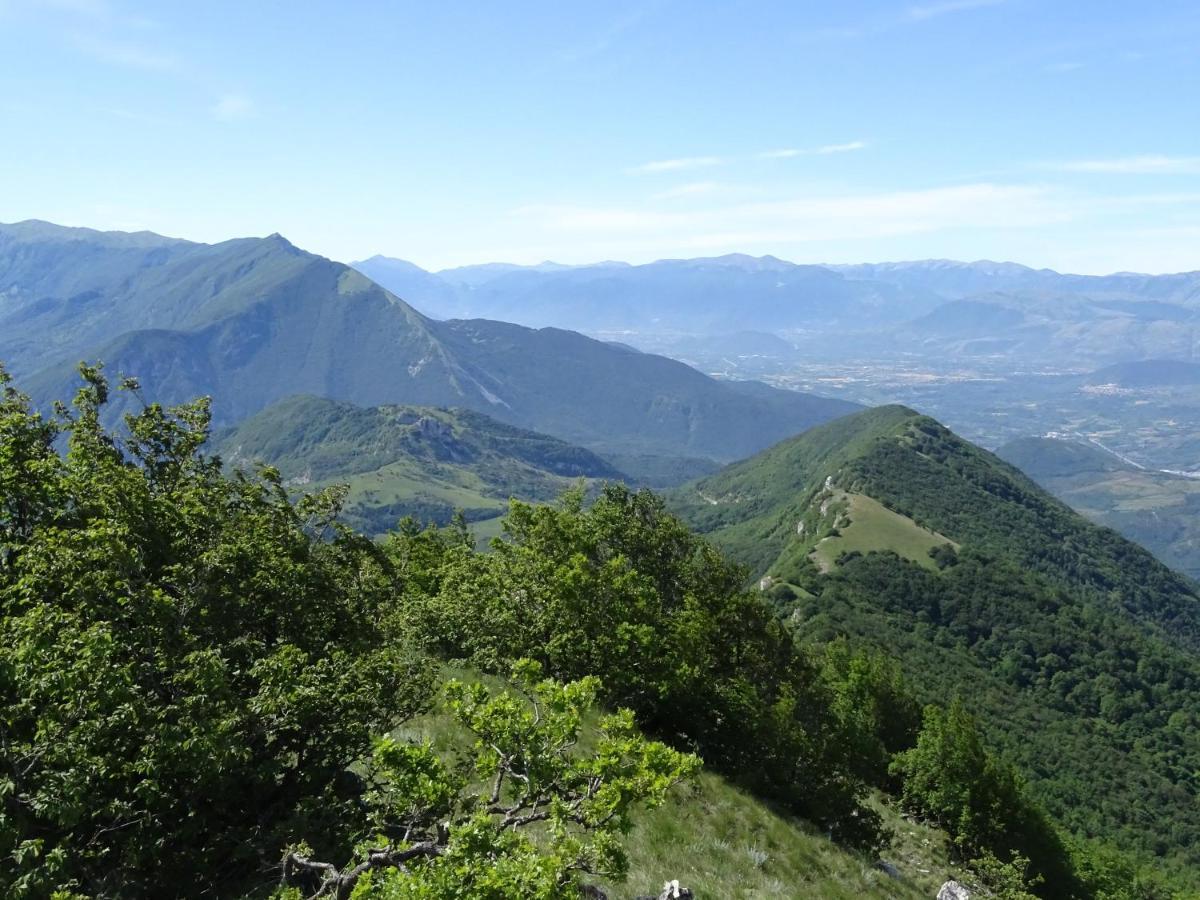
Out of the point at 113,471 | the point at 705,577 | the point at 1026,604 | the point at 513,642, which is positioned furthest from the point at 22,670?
the point at 1026,604

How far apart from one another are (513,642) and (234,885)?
15670mm

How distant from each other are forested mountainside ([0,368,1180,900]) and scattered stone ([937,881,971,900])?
135cm

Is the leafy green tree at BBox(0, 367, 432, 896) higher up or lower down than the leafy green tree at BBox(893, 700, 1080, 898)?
higher up

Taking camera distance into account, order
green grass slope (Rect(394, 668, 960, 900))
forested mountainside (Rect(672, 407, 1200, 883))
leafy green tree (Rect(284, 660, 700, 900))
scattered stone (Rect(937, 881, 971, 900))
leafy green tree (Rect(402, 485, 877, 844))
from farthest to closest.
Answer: forested mountainside (Rect(672, 407, 1200, 883)) → scattered stone (Rect(937, 881, 971, 900)) → leafy green tree (Rect(402, 485, 877, 844)) → green grass slope (Rect(394, 668, 960, 900)) → leafy green tree (Rect(284, 660, 700, 900))

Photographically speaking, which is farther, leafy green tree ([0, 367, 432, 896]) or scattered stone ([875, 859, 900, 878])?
scattered stone ([875, 859, 900, 878])

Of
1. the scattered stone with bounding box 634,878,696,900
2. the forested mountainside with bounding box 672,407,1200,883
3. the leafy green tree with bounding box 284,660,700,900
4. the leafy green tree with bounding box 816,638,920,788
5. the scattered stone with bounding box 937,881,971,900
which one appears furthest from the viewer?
the forested mountainside with bounding box 672,407,1200,883

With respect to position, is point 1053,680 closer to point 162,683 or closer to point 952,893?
point 952,893

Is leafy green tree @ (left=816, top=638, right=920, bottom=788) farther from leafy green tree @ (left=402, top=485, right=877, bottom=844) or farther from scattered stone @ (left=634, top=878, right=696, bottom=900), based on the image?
scattered stone @ (left=634, top=878, right=696, bottom=900)

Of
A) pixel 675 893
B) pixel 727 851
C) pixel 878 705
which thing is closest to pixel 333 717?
pixel 675 893

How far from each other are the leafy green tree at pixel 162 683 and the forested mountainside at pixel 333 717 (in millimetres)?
61

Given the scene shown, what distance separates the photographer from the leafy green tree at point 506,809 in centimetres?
980

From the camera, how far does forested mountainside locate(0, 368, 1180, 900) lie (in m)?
11.4

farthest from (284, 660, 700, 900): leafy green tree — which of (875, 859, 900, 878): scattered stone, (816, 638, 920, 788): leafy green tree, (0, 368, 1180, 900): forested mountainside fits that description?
(816, 638, 920, 788): leafy green tree

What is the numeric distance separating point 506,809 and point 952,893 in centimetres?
2919
